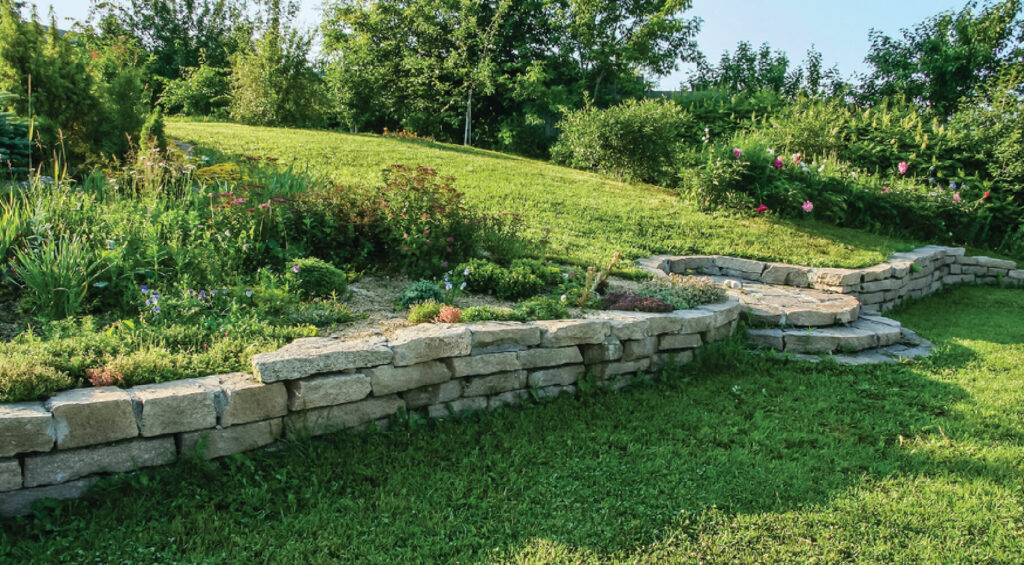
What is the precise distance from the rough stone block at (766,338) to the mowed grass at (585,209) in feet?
4.99

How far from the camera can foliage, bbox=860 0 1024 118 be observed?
49.7ft

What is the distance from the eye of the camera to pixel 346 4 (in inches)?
655

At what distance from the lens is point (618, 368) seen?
4.16 m

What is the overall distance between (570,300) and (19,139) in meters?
5.00

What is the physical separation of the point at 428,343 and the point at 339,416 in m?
0.58

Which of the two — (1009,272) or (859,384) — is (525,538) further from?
(1009,272)

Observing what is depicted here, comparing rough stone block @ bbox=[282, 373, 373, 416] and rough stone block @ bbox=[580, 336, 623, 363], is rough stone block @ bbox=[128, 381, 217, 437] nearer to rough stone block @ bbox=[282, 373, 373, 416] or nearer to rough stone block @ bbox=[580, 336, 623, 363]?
rough stone block @ bbox=[282, 373, 373, 416]

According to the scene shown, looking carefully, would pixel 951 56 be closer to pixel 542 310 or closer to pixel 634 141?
pixel 634 141

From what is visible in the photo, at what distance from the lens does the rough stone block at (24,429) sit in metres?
2.42

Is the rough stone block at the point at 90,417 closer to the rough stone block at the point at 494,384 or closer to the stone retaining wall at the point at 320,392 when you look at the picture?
the stone retaining wall at the point at 320,392

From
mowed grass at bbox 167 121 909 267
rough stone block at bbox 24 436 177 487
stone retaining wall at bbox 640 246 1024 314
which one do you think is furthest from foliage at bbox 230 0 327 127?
rough stone block at bbox 24 436 177 487

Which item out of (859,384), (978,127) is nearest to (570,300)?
(859,384)

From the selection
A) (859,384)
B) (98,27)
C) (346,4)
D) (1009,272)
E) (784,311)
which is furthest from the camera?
(98,27)

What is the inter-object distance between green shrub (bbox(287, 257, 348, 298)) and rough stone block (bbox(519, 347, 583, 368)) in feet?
4.35
